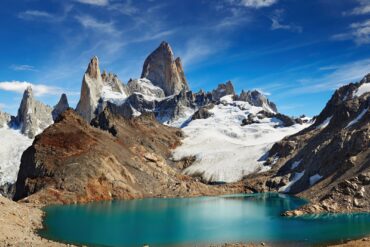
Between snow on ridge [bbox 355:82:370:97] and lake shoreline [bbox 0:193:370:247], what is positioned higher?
snow on ridge [bbox 355:82:370:97]

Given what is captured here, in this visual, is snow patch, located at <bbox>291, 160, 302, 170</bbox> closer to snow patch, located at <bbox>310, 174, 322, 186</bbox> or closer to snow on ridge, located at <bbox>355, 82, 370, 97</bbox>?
snow patch, located at <bbox>310, 174, 322, 186</bbox>

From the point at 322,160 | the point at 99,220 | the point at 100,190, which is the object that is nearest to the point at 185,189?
the point at 100,190

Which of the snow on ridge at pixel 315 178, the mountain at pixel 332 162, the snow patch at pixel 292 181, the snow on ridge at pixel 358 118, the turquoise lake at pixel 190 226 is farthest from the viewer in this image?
the snow on ridge at pixel 358 118

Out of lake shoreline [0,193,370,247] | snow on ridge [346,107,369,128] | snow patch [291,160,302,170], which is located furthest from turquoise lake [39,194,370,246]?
snow on ridge [346,107,369,128]

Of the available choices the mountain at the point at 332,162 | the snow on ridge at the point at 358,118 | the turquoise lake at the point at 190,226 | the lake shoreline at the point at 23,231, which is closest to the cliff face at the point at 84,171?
the turquoise lake at the point at 190,226

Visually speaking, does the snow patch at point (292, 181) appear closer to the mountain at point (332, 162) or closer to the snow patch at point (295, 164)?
the mountain at point (332, 162)

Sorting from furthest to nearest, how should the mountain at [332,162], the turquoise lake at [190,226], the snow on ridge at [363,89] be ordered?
the snow on ridge at [363,89] → the mountain at [332,162] → the turquoise lake at [190,226]
